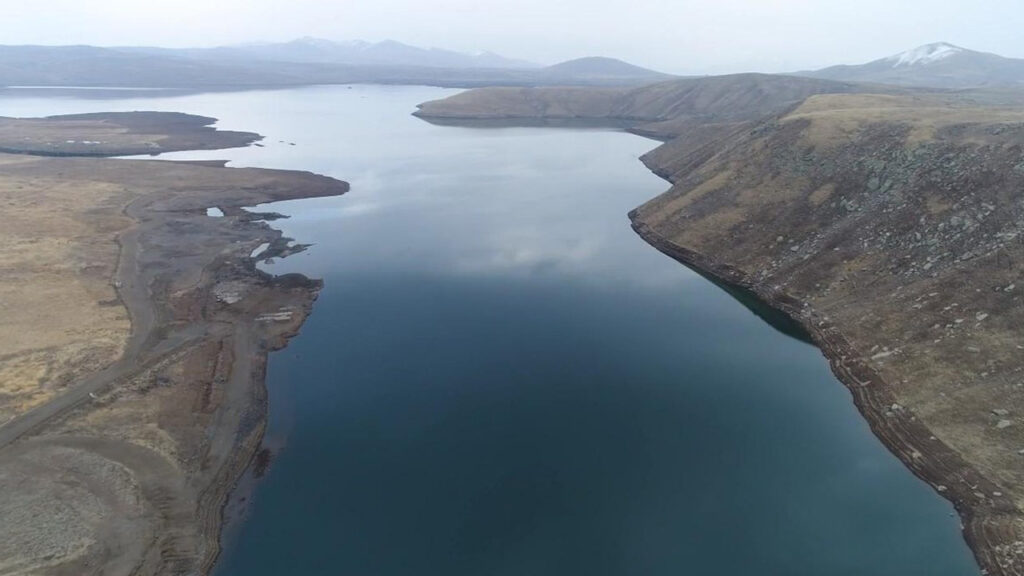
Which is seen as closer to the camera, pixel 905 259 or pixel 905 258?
pixel 905 259

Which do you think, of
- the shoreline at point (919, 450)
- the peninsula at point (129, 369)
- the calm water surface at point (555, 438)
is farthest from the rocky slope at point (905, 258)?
the peninsula at point (129, 369)

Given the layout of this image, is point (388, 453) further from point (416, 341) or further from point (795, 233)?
point (795, 233)

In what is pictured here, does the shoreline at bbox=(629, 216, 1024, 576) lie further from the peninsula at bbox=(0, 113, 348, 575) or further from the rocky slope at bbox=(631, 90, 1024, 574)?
the peninsula at bbox=(0, 113, 348, 575)

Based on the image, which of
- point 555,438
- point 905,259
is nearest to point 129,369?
point 555,438

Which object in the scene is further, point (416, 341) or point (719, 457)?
point (416, 341)

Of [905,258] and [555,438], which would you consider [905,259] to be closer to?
[905,258]

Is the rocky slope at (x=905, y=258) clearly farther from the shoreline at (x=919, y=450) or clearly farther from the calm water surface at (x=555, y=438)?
the calm water surface at (x=555, y=438)

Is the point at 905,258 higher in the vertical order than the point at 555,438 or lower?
higher

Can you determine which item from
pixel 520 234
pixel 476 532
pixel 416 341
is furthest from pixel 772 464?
pixel 520 234
